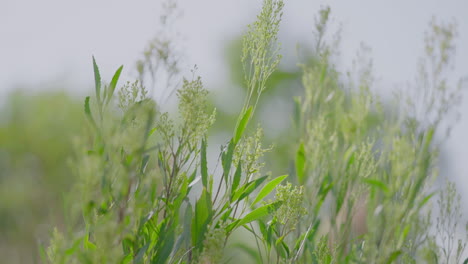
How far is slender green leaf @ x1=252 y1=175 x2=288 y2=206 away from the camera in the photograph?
1327 millimetres

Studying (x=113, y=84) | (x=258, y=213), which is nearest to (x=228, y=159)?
(x=258, y=213)

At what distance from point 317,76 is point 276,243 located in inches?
16.6

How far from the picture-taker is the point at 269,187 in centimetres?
135

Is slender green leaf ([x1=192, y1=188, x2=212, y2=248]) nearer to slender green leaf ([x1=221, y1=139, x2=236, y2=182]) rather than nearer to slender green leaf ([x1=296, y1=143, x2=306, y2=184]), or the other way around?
slender green leaf ([x1=221, y1=139, x2=236, y2=182])

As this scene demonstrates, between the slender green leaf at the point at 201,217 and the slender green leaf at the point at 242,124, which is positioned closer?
the slender green leaf at the point at 201,217

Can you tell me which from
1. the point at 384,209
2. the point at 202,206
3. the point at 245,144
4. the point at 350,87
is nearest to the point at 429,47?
the point at 350,87

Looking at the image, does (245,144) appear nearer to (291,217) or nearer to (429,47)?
(291,217)

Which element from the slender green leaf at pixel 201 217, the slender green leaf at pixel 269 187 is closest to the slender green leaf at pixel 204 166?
the slender green leaf at pixel 201 217

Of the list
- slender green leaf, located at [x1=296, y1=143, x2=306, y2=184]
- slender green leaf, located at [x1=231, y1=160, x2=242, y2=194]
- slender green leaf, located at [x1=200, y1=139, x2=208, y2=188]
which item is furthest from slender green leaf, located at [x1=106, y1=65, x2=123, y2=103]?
slender green leaf, located at [x1=296, y1=143, x2=306, y2=184]

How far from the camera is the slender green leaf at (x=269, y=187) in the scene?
133 centimetres

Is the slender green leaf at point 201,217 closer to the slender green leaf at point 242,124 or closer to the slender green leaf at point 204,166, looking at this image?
the slender green leaf at point 204,166

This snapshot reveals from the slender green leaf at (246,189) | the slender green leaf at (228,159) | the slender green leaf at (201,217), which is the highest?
the slender green leaf at (228,159)

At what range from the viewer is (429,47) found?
115 cm

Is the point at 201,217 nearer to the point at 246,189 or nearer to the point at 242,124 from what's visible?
the point at 246,189
